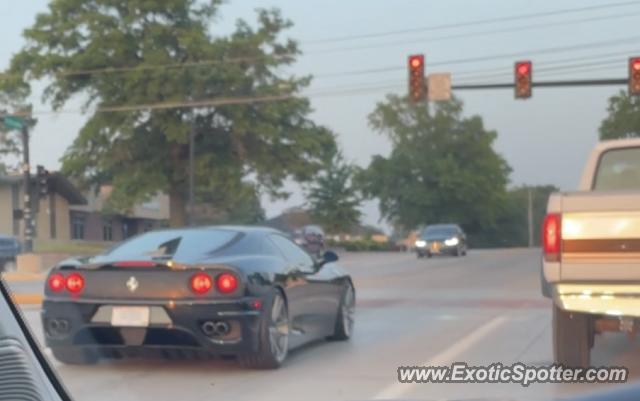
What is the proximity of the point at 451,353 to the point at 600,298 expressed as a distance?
2936 mm

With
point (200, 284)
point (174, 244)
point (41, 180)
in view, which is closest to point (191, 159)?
point (41, 180)

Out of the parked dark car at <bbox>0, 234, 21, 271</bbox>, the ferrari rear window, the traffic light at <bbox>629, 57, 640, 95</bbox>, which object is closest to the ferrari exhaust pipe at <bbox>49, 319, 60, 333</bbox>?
the ferrari rear window

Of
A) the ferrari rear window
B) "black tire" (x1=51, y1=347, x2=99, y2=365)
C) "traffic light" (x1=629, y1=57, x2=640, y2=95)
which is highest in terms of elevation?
"traffic light" (x1=629, y1=57, x2=640, y2=95)

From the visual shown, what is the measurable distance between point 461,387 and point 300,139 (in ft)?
123

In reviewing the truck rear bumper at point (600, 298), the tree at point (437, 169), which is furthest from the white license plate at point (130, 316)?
the tree at point (437, 169)

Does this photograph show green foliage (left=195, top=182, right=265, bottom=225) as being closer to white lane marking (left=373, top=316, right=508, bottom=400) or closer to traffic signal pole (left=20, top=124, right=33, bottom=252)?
traffic signal pole (left=20, top=124, right=33, bottom=252)

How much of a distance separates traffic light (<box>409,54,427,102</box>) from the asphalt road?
11.8 metres

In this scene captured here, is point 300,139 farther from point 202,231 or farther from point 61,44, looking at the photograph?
point 202,231

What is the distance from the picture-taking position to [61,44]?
4403 centimetres

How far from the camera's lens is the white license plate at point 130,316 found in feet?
28.3

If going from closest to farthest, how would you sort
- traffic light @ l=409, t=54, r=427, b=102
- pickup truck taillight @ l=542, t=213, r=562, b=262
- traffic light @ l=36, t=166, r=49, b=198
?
pickup truck taillight @ l=542, t=213, r=562, b=262 < traffic light @ l=36, t=166, r=49, b=198 < traffic light @ l=409, t=54, r=427, b=102

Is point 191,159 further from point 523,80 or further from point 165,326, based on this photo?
point 165,326

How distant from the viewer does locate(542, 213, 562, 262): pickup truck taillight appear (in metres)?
7.53

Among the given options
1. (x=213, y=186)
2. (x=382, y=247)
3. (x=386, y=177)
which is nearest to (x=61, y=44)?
(x=213, y=186)
